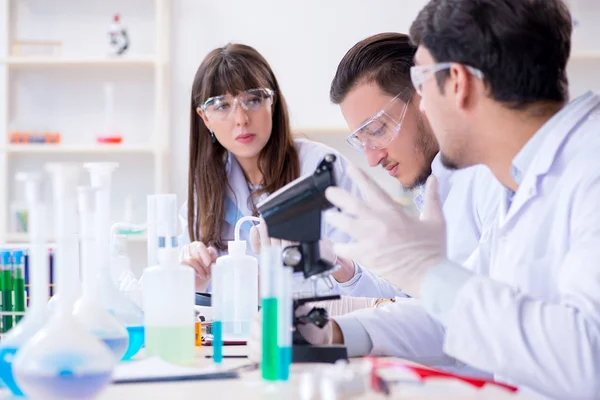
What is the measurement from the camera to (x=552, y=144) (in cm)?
147

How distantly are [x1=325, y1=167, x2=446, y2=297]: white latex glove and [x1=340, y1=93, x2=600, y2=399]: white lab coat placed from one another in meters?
0.11

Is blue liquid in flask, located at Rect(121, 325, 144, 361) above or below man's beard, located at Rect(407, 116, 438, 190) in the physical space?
below

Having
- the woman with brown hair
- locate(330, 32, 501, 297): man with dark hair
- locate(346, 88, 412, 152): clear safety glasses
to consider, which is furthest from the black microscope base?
the woman with brown hair

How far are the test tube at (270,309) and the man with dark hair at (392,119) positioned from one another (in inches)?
43.6

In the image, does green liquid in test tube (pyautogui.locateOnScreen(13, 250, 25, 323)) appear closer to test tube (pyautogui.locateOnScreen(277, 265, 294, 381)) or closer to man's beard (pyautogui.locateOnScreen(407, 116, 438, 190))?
test tube (pyautogui.locateOnScreen(277, 265, 294, 381))

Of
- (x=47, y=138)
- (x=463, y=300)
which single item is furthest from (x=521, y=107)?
(x=47, y=138)

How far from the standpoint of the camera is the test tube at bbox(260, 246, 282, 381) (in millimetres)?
1261

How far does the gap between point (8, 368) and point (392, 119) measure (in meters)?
1.43

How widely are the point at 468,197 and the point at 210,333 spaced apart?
2.74 feet

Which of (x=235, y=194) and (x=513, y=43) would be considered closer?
(x=513, y=43)

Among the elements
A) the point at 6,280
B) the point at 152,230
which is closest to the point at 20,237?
the point at 152,230

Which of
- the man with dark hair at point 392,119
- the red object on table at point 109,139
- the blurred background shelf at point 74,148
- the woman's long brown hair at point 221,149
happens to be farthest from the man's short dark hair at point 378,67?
the red object on table at point 109,139

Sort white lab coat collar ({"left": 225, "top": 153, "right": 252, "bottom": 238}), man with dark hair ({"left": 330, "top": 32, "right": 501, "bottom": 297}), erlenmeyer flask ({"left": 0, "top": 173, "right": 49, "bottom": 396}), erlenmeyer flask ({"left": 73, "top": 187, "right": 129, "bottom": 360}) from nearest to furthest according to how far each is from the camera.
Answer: erlenmeyer flask ({"left": 0, "top": 173, "right": 49, "bottom": 396})
erlenmeyer flask ({"left": 73, "top": 187, "right": 129, "bottom": 360})
man with dark hair ({"left": 330, "top": 32, "right": 501, "bottom": 297})
white lab coat collar ({"left": 225, "top": 153, "right": 252, "bottom": 238})

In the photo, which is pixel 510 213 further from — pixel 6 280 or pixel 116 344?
pixel 6 280
